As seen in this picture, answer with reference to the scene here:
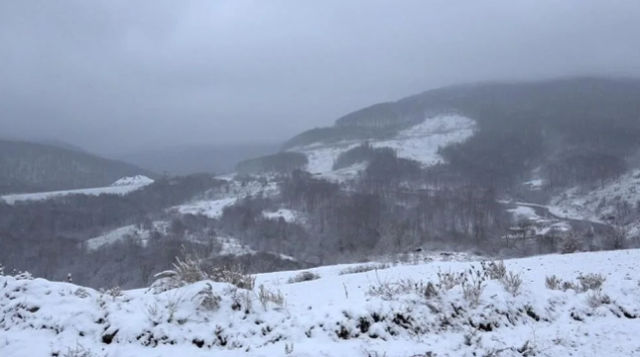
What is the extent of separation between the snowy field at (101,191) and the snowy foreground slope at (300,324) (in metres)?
129

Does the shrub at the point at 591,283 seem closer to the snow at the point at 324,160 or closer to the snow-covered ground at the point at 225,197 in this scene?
the snow-covered ground at the point at 225,197

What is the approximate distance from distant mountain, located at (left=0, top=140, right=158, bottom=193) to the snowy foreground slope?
149 m

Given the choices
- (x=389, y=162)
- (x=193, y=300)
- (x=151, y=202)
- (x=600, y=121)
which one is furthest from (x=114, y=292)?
(x=600, y=121)

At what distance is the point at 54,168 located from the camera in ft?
523

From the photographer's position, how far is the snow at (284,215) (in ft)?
356

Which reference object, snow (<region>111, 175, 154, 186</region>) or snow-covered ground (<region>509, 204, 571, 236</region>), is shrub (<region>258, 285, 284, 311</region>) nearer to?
snow-covered ground (<region>509, 204, 571, 236</region>)

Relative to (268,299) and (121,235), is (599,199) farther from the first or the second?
(268,299)

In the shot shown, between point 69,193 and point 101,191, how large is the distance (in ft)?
27.1

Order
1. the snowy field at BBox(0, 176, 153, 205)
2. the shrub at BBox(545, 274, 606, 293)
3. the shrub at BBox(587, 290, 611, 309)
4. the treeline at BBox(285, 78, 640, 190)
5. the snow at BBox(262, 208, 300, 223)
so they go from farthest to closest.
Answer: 1. the treeline at BBox(285, 78, 640, 190)
2. the snowy field at BBox(0, 176, 153, 205)
3. the snow at BBox(262, 208, 300, 223)
4. the shrub at BBox(545, 274, 606, 293)
5. the shrub at BBox(587, 290, 611, 309)

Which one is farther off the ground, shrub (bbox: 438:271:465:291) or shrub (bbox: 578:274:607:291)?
shrub (bbox: 438:271:465:291)

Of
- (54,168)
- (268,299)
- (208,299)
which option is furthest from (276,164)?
(208,299)

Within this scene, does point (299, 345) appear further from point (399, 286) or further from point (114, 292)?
point (114, 292)

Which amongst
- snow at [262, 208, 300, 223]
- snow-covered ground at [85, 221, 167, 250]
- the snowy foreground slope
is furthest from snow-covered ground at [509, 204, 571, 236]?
the snowy foreground slope

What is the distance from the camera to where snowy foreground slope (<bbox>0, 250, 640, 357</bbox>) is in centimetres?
737
